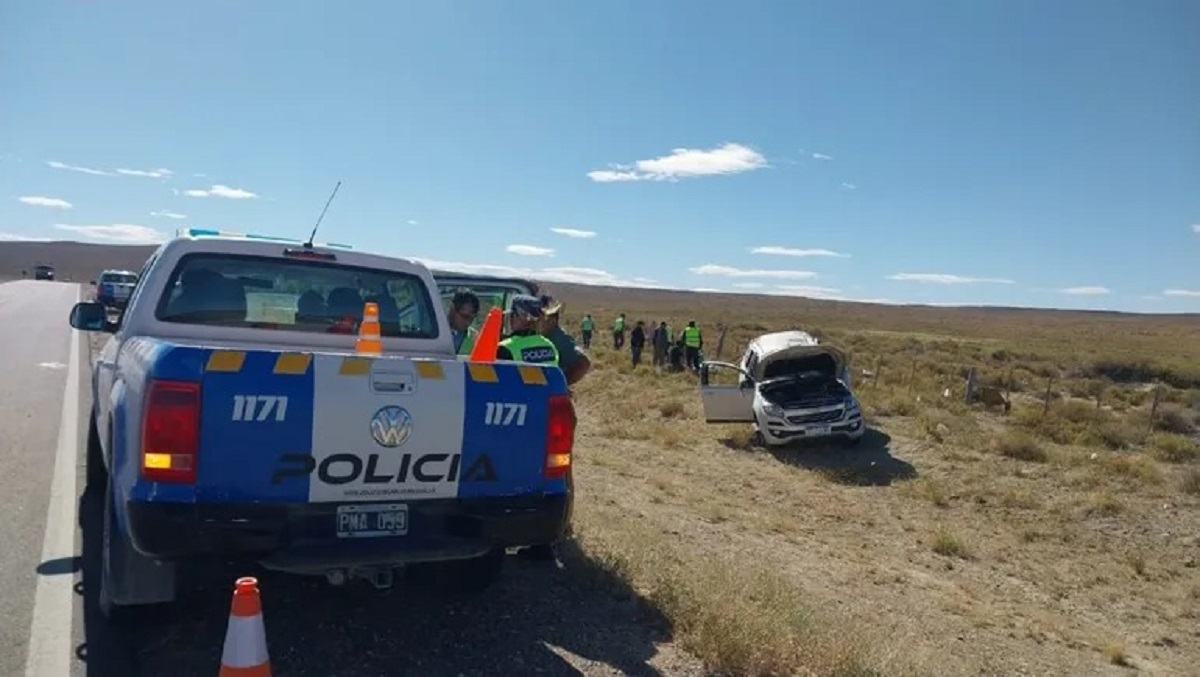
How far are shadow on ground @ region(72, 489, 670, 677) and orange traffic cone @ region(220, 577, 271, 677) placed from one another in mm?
647

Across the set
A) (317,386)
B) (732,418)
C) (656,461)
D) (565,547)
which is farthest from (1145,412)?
(317,386)

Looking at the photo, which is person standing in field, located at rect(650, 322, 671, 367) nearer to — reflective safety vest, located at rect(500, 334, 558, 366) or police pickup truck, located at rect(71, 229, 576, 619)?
reflective safety vest, located at rect(500, 334, 558, 366)

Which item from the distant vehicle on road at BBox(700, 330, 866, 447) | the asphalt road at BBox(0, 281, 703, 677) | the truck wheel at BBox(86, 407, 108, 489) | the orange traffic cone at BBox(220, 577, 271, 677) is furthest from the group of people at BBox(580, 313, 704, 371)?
the orange traffic cone at BBox(220, 577, 271, 677)

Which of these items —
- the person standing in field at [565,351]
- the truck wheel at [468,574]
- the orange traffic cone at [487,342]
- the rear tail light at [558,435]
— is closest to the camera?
the rear tail light at [558,435]

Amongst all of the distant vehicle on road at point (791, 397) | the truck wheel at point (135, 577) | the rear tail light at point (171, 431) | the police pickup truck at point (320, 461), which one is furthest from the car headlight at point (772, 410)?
the rear tail light at point (171, 431)

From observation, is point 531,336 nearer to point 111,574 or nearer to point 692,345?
point 111,574

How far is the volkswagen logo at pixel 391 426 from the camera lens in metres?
3.84

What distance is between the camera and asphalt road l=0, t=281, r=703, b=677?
418 cm

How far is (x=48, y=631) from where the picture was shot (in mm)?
4508

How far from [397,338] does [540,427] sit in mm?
1659

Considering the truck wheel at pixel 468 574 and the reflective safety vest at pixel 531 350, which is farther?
the reflective safety vest at pixel 531 350

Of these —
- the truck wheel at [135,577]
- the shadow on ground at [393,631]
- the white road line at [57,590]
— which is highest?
the truck wheel at [135,577]

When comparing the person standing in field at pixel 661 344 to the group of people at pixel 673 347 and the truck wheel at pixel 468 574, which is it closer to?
the group of people at pixel 673 347

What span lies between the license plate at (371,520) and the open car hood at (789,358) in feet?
39.4
